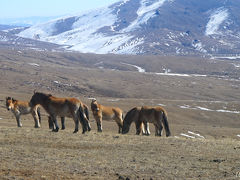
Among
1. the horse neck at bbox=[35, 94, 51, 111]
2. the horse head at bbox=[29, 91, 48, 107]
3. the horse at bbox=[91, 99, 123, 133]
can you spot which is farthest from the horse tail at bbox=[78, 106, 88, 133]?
the horse at bbox=[91, 99, 123, 133]

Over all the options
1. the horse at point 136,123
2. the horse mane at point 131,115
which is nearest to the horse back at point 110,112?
the horse at point 136,123

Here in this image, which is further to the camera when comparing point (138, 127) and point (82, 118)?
point (138, 127)

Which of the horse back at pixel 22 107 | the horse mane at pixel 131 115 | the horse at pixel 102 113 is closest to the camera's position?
the horse mane at pixel 131 115

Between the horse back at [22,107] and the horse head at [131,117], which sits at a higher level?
Result: the horse back at [22,107]

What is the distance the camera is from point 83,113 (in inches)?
867

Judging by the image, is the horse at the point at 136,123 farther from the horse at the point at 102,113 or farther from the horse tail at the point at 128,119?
the horse at the point at 102,113

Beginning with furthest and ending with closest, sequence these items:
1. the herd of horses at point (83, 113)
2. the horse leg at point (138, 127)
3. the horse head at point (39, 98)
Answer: the horse leg at point (138, 127) → the horse head at point (39, 98) → the herd of horses at point (83, 113)

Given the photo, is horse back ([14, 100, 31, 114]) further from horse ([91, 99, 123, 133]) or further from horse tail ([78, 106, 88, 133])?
horse tail ([78, 106, 88, 133])

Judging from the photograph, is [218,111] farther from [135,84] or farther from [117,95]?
[135,84]

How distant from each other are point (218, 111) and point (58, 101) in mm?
67673

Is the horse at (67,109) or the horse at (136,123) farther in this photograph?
the horse at (136,123)

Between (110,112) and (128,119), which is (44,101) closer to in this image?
(128,119)

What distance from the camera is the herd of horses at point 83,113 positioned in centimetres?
2177

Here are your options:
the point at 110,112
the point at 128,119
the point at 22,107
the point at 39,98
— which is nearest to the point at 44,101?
the point at 39,98
